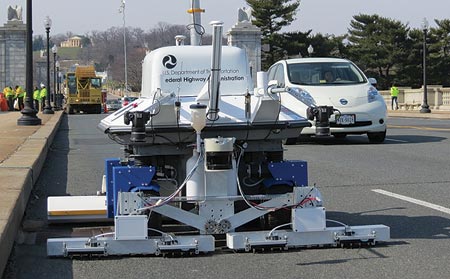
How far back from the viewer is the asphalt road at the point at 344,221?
5.49m

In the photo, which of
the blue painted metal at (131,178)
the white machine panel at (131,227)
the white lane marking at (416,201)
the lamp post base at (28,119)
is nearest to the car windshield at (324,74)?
the white lane marking at (416,201)

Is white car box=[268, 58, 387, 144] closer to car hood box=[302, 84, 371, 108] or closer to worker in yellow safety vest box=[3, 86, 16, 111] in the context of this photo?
car hood box=[302, 84, 371, 108]

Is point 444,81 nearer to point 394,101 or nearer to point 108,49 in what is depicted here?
point 394,101

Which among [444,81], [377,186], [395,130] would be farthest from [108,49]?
[377,186]

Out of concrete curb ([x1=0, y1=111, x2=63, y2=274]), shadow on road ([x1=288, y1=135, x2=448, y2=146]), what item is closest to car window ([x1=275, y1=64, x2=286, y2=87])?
shadow on road ([x1=288, y1=135, x2=448, y2=146])

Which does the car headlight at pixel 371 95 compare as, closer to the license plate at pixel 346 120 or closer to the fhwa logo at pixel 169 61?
the license plate at pixel 346 120

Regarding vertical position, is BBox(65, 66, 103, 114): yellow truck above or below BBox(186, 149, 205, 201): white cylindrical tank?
above

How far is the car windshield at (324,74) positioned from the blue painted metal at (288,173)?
10.1 meters

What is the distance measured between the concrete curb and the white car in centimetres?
584

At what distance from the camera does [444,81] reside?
6794cm

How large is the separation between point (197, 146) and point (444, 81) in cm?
6519

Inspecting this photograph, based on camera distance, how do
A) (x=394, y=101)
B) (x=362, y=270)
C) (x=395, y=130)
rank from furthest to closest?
(x=394, y=101) < (x=395, y=130) < (x=362, y=270)

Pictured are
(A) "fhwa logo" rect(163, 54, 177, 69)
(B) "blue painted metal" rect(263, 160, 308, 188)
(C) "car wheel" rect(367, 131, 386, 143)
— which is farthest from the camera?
(C) "car wheel" rect(367, 131, 386, 143)

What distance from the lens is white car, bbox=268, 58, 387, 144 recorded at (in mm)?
15852
